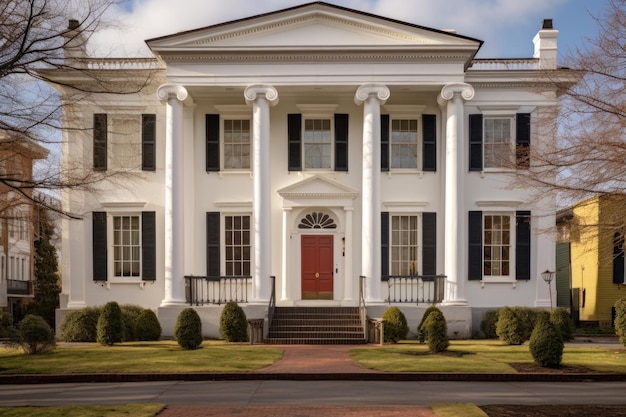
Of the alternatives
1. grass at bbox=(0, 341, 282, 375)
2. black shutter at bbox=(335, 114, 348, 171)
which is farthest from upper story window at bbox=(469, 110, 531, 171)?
grass at bbox=(0, 341, 282, 375)

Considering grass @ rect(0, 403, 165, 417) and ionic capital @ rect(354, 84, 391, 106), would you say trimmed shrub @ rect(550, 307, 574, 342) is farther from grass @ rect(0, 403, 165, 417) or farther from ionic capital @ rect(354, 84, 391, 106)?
grass @ rect(0, 403, 165, 417)

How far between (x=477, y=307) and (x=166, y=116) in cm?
1249

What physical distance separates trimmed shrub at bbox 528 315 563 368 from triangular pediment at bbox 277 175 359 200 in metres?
10.2

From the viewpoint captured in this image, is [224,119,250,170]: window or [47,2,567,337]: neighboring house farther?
[224,119,250,170]: window

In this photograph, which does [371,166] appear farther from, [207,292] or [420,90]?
[207,292]

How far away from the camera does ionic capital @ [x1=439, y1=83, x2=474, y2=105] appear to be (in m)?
24.0

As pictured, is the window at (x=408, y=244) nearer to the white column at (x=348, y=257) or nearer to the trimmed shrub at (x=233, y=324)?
the white column at (x=348, y=257)

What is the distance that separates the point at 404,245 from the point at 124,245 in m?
9.78

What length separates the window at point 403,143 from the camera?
25969 mm

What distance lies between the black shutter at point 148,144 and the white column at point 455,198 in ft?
32.7

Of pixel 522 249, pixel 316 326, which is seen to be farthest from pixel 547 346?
pixel 522 249

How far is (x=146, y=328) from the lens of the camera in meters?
23.2

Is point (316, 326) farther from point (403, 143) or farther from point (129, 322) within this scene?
point (403, 143)

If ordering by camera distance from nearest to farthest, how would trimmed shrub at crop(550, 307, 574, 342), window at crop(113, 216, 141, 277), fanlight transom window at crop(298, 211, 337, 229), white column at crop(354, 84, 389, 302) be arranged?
trimmed shrub at crop(550, 307, 574, 342) < white column at crop(354, 84, 389, 302) < window at crop(113, 216, 141, 277) < fanlight transom window at crop(298, 211, 337, 229)
